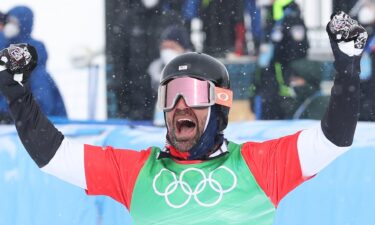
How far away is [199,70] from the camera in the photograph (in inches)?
143

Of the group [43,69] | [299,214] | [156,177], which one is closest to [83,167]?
[156,177]

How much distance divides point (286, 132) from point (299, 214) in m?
0.49

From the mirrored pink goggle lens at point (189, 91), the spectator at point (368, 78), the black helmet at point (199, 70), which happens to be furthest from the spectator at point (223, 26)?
the mirrored pink goggle lens at point (189, 91)

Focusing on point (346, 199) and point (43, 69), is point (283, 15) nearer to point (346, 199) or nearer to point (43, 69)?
point (43, 69)

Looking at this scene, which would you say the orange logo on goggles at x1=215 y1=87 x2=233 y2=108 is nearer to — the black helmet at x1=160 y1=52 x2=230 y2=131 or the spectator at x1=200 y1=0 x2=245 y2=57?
the black helmet at x1=160 y1=52 x2=230 y2=131

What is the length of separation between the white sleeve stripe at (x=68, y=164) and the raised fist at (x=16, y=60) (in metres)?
0.38

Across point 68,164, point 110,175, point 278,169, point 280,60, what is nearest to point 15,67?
point 68,164

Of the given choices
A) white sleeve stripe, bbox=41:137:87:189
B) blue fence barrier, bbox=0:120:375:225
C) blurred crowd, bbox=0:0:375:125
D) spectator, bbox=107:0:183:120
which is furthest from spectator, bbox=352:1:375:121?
white sleeve stripe, bbox=41:137:87:189

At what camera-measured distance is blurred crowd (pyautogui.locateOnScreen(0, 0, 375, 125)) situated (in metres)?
6.74

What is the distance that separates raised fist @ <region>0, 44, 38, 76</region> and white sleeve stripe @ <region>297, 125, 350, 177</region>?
1098 millimetres

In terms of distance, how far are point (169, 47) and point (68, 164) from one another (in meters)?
3.55

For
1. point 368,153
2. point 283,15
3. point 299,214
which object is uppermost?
point 283,15

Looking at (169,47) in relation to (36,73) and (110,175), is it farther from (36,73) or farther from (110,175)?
(110,175)

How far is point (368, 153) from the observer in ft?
14.8
